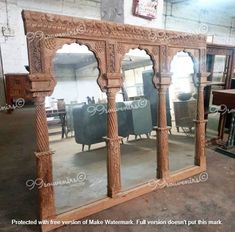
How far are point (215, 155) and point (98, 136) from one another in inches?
78.0

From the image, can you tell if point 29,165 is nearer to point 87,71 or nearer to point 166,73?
point 166,73

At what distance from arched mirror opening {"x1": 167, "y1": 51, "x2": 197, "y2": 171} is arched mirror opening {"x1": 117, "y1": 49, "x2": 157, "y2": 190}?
0.37 meters

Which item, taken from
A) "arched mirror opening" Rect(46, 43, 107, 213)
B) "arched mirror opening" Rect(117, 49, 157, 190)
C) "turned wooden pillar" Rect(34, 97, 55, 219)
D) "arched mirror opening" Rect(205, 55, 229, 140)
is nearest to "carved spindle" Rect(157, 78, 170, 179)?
"arched mirror opening" Rect(117, 49, 157, 190)

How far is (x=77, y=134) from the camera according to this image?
13.9ft

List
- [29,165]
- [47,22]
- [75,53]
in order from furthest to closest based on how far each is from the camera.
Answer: [75,53]
[29,165]
[47,22]

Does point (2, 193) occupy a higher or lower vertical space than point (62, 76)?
lower

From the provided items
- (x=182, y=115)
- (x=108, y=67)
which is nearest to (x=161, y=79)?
(x=108, y=67)

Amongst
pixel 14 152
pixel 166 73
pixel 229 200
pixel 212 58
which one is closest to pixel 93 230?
pixel 229 200

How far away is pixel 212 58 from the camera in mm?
3865

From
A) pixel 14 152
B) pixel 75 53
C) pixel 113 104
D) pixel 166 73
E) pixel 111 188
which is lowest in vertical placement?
pixel 14 152

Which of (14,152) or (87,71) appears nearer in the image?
(14,152)

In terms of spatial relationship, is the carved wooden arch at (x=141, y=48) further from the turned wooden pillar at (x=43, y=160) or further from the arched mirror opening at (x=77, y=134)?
the turned wooden pillar at (x=43, y=160)

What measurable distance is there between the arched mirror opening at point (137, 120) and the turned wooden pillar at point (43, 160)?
3.57ft

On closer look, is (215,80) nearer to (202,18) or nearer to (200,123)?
(200,123)
